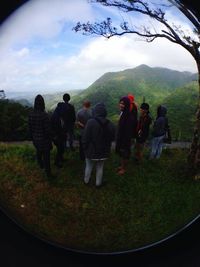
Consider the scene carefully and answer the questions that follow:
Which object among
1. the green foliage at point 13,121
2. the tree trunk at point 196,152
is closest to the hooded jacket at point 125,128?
the tree trunk at point 196,152

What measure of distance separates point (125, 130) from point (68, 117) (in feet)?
0.98

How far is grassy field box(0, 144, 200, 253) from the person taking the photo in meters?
2.58

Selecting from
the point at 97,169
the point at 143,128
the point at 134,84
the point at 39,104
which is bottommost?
the point at 97,169

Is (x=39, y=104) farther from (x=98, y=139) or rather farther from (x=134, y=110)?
(x=134, y=110)

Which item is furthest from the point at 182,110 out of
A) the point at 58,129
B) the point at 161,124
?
the point at 58,129

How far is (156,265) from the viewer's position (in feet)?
9.62

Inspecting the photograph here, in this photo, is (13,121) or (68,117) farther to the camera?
(13,121)

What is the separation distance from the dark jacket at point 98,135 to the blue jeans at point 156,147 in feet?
0.78

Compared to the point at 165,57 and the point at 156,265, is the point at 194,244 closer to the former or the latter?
the point at 156,265

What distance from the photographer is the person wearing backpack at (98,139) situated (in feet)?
8.14

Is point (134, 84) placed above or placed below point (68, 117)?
above

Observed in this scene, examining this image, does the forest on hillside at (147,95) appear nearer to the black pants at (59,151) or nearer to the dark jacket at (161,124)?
the dark jacket at (161,124)

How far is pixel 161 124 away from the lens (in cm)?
256

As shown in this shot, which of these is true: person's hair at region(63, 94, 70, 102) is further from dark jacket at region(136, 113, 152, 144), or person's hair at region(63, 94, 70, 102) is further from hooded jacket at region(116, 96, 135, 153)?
dark jacket at region(136, 113, 152, 144)
